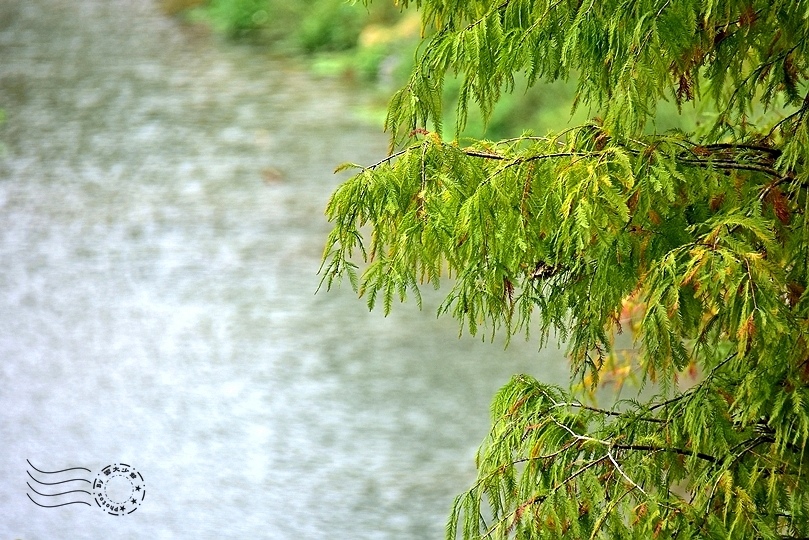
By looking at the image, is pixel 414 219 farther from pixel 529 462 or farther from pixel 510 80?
pixel 529 462

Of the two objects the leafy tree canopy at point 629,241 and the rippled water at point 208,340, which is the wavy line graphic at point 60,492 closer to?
the rippled water at point 208,340

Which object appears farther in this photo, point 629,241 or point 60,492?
point 60,492

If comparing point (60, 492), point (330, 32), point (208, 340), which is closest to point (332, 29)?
point (330, 32)

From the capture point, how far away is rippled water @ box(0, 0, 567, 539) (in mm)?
4559

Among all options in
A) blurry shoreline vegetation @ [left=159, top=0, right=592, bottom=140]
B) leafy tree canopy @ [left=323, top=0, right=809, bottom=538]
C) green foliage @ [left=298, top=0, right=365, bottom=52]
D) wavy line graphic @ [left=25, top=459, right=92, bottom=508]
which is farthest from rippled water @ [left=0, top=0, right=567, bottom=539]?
leafy tree canopy @ [left=323, top=0, right=809, bottom=538]

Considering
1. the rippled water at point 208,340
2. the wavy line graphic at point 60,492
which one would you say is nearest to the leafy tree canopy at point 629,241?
the rippled water at point 208,340

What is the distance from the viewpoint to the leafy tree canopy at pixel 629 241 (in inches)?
63.1

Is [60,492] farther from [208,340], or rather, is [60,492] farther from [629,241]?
[629,241]

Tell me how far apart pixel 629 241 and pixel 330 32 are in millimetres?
8527

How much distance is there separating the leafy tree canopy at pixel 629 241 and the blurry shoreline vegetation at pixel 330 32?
6171 mm

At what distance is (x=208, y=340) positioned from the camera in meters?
5.65

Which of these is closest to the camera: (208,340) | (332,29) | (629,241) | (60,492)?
(629,241)

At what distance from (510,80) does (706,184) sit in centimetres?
43

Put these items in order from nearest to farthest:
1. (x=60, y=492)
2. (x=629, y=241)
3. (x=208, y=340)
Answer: (x=629, y=241) → (x=60, y=492) → (x=208, y=340)
